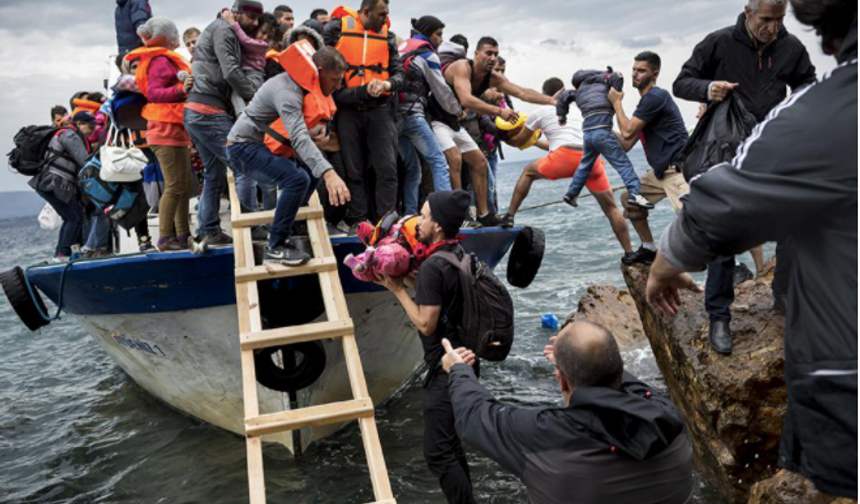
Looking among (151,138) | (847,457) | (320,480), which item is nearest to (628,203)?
(320,480)

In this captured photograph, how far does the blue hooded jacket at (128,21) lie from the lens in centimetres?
974

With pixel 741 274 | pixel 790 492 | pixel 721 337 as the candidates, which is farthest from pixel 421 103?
pixel 790 492

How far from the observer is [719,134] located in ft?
17.8

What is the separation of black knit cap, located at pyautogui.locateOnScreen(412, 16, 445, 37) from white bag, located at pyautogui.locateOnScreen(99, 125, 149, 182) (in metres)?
3.11

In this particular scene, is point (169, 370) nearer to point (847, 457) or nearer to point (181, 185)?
point (181, 185)

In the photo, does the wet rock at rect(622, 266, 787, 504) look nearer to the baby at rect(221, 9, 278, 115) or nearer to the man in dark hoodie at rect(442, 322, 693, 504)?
the man in dark hoodie at rect(442, 322, 693, 504)

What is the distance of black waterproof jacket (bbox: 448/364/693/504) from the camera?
8.59 feet

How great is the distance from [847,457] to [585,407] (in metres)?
0.89

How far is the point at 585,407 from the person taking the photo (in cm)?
269

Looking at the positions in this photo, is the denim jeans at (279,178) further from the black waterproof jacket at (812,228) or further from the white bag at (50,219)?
the white bag at (50,219)

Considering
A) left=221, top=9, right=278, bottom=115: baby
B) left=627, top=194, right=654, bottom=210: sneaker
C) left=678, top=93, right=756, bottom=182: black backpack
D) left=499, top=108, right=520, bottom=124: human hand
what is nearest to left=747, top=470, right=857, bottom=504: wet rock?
left=678, top=93, right=756, bottom=182: black backpack

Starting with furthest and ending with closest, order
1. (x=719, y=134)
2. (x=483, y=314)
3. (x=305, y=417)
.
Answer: (x=719, y=134) → (x=305, y=417) → (x=483, y=314)

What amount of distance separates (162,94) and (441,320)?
3620 millimetres

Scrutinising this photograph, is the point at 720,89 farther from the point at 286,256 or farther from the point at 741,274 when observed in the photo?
the point at 286,256
